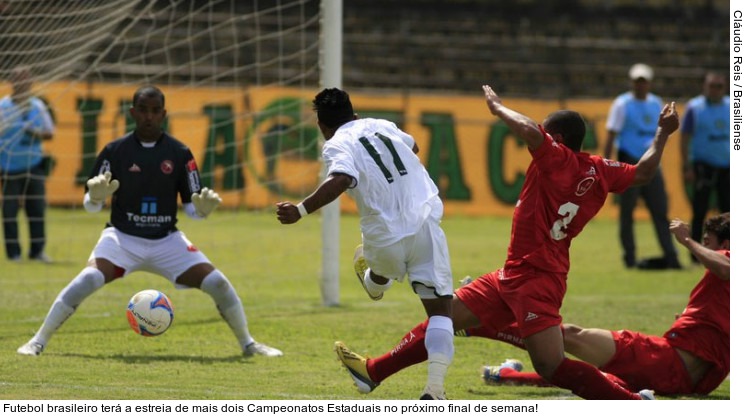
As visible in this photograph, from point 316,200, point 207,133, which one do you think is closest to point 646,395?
point 316,200

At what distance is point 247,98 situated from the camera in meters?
23.0

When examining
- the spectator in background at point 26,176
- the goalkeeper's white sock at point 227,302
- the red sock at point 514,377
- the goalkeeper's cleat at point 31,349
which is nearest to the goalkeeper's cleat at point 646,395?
the red sock at point 514,377

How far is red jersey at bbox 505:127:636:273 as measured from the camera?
6918mm

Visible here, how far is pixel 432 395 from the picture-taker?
6.62 meters

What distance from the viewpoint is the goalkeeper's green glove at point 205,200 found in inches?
345

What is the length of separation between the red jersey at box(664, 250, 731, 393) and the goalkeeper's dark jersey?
3.85 metres

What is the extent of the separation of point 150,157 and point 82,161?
11591 mm

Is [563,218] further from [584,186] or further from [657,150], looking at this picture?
[657,150]

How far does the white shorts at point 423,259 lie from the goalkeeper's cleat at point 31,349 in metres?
3.01

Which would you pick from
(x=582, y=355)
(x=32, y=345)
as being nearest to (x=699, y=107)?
(x=582, y=355)

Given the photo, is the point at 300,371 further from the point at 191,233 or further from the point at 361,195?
the point at 191,233

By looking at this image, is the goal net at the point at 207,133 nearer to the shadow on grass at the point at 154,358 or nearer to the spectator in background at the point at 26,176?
the spectator in background at the point at 26,176

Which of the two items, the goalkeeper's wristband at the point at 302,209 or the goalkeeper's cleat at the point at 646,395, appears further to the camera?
the goalkeeper's cleat at the point at 646,395

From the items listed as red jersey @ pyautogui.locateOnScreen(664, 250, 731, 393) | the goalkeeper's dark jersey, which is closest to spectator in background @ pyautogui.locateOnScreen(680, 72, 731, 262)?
red jersey @ pyautogui.locateOnScreen(664, 250, 731, 393)
